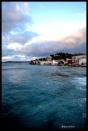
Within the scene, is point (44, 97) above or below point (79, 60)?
below

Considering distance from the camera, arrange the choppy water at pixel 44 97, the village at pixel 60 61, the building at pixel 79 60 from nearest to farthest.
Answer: the choppy water at pixel 44 97
the building at pixel 79 60
the village at pixel 60 61

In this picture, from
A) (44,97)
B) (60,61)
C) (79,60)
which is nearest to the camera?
(44,97)

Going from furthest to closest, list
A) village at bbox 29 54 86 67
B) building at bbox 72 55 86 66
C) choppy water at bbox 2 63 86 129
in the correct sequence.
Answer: village at bbox 29 54 86 67 < building at bbox 72 55 86 66 < choppy water at bbox 2 63 86 129

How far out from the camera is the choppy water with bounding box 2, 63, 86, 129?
7.65 feet

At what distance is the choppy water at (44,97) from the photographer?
233 centimetres

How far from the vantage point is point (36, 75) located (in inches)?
101

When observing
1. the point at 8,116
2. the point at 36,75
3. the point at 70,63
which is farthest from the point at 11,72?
the point at 70,63

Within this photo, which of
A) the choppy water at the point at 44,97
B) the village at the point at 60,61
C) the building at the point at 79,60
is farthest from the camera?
the village at the point at 60,61

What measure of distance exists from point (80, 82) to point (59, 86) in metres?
0.25

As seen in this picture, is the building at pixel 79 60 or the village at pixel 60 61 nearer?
the building at pixel 79 60

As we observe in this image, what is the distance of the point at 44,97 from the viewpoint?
2426 millimetres

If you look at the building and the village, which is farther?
the village

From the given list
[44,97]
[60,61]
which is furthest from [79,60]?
[44,97]

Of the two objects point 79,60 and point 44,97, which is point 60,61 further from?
point 44,97
